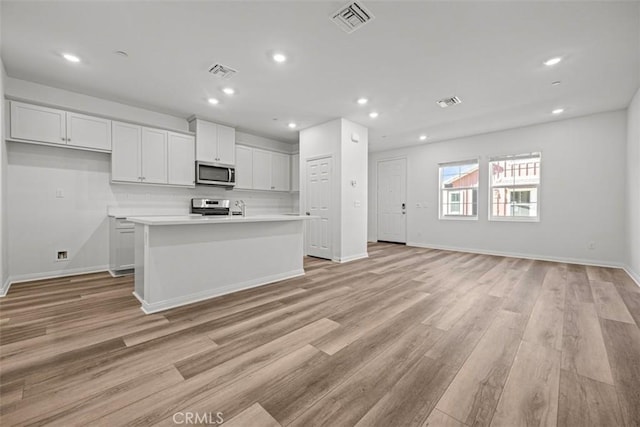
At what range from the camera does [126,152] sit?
14.2 feet

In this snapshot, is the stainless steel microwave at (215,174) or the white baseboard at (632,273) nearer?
the white baseboard at (632,273)

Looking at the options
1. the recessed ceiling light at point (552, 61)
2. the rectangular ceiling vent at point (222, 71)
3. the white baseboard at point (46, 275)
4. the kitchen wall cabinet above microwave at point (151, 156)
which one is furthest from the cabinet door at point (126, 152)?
the recessed ceiling light at point (552, 61)

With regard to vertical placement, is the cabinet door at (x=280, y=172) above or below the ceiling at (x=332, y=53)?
below

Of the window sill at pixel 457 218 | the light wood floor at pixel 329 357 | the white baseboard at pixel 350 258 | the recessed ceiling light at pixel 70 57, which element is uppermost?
the recessed ceiling light at pixel 70 57

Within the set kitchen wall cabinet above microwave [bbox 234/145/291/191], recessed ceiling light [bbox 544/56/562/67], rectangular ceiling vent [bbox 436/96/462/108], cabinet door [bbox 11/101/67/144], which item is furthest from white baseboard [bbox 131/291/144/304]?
recessed ceiling light [bbox 544/56/562/67]

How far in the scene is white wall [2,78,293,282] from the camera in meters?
3.66

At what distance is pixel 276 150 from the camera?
6.51 m

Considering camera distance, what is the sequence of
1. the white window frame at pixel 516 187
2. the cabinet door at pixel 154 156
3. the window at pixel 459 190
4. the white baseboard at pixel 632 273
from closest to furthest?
the white baseboard at pixel 632 273, the cabinet door at pixel 154 156, the white window frame at pixel 516 187, the window at pixel 459 190

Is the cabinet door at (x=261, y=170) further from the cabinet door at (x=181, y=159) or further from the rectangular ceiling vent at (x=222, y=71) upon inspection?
the rectangular ceiling vent at (x=222, y=71)

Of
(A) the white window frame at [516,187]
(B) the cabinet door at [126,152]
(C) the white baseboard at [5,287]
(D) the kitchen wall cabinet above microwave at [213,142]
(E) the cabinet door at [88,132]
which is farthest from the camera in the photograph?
(A) the white window frame at [516,187]

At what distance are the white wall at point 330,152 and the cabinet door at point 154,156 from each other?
2609mm

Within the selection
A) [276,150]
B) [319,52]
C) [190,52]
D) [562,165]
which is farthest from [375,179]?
[190,52]

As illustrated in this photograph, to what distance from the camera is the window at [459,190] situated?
6164 millimetres

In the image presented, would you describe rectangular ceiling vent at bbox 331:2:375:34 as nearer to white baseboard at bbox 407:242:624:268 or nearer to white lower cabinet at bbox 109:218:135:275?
white lower cabinet at bbox 109:218:135:275
